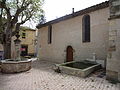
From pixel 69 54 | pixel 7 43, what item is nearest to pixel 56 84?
pixel 69 54

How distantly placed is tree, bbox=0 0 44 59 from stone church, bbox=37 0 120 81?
2991 millimetres

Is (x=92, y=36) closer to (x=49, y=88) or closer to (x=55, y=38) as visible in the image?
(x=55, y=38)

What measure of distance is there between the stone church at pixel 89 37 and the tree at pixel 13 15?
299 cm

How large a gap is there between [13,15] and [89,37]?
25.6 ft

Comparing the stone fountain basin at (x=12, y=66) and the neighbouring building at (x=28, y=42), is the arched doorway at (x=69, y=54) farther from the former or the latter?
the neighbouring building at (x=28, y=42)

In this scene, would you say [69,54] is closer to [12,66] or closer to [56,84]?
[12,66]

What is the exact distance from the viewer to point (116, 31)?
17.0 ft

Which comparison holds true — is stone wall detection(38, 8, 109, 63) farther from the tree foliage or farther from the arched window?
the tree foliage

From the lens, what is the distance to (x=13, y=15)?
970 centimetres

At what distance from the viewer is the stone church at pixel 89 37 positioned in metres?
5.25

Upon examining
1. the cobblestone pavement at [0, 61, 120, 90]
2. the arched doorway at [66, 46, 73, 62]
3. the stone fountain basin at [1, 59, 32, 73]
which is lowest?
the cobblestone pavement at [0, 61, 120, 90]

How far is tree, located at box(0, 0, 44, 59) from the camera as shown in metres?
9.41

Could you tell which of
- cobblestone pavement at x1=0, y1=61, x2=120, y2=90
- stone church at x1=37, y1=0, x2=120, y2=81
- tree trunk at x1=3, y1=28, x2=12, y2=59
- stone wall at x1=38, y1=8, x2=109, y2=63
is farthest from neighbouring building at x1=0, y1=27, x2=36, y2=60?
cobblestone pavement at x1=0, y1=61, x2=120, y2=90

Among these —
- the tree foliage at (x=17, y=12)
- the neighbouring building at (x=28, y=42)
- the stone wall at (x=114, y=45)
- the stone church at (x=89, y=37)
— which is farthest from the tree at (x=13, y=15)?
the neighbouring building at (x=28, y=42)
